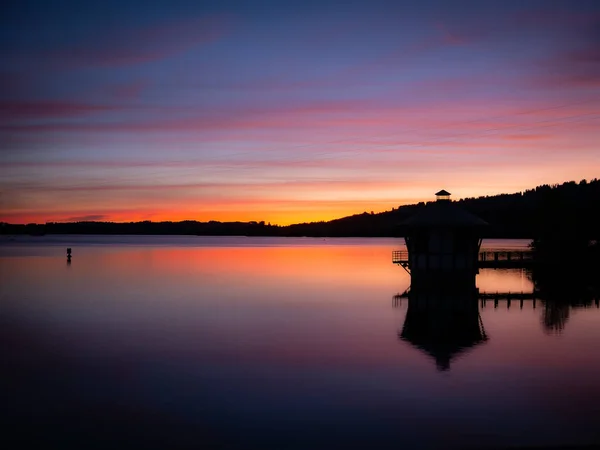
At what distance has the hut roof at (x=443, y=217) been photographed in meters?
42.3

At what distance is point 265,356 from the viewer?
999 inches

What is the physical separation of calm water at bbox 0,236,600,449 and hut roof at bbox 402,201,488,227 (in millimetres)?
6204

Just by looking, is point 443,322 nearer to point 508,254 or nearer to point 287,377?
point 287,377

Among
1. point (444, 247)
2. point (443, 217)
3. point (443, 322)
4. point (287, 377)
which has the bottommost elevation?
point (287, 377)

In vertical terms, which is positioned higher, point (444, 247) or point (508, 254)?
point (444, 247)

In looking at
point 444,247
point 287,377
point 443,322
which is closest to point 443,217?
point 444,247

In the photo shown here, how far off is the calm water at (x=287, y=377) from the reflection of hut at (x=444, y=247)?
389 centimetres

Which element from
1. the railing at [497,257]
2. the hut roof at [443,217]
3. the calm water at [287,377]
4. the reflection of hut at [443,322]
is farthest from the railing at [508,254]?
the calm water at [287,377]

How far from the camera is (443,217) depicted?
43062mm

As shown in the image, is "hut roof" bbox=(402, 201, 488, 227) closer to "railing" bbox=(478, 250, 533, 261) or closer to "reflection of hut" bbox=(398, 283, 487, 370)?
"reflection of hut" bbox=(398, 283, 487, 370)

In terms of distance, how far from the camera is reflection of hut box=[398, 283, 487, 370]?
27.0 metres

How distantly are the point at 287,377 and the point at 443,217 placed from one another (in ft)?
82.0

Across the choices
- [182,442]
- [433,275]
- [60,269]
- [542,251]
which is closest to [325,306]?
[433,275]

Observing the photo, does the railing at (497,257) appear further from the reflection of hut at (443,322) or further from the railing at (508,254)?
the reflection of hut at (443,322)
